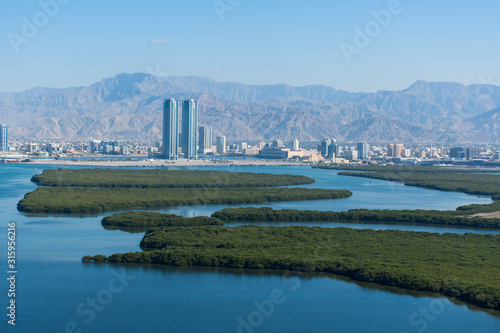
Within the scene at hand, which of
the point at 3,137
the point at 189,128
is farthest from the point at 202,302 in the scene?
the point at 3,137

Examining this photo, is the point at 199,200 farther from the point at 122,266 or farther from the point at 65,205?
the point at 122,266

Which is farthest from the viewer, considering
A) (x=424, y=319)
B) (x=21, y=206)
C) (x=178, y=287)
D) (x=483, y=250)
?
(x=21, y=206)

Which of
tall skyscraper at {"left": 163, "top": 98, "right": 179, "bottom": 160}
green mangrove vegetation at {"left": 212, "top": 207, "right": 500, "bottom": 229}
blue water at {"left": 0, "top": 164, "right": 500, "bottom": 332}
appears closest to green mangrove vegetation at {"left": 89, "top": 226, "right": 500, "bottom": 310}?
blue water at {"left": 0, "top": 164, "right": 500, "bottom": 332}

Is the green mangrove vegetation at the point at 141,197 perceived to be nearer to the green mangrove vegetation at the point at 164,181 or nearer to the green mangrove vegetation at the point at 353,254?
the green mangrove vegetation at the point at 164,181

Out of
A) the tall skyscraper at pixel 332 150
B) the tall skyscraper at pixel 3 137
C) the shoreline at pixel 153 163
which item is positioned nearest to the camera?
the shoreline at pixel 153 163

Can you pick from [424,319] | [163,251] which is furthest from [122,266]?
[424,319]

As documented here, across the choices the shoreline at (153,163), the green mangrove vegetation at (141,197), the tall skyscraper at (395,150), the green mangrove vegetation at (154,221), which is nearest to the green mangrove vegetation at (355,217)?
the green mangrove vegetation at (154,221)
